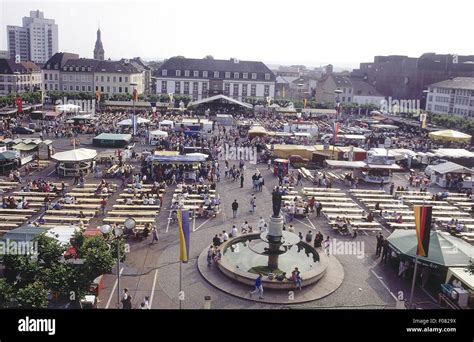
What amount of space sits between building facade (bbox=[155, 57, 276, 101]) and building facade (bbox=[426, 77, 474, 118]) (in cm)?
2947

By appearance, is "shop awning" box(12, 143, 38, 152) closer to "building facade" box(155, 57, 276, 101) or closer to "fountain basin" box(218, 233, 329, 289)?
"fountain basin" box(218, 233, 329, 289)

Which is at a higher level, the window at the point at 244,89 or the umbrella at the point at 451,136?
the window at the point at 244,89

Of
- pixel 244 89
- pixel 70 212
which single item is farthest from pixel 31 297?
pixel 244 89

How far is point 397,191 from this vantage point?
1211 inches

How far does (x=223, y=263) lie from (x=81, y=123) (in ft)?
141

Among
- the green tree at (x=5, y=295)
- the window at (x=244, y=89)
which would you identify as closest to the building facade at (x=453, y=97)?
the window at (x=244, y=89)

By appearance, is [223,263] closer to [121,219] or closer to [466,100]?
[121,219]

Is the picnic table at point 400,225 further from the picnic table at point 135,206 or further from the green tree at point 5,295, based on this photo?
the green tree at point 5,295

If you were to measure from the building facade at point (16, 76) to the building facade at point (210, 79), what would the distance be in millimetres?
24352

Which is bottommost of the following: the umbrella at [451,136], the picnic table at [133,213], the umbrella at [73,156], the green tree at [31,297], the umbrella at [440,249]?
the picnic table at [133,213]

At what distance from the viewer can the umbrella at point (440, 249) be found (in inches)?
652

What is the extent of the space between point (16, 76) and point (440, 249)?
83825mm
